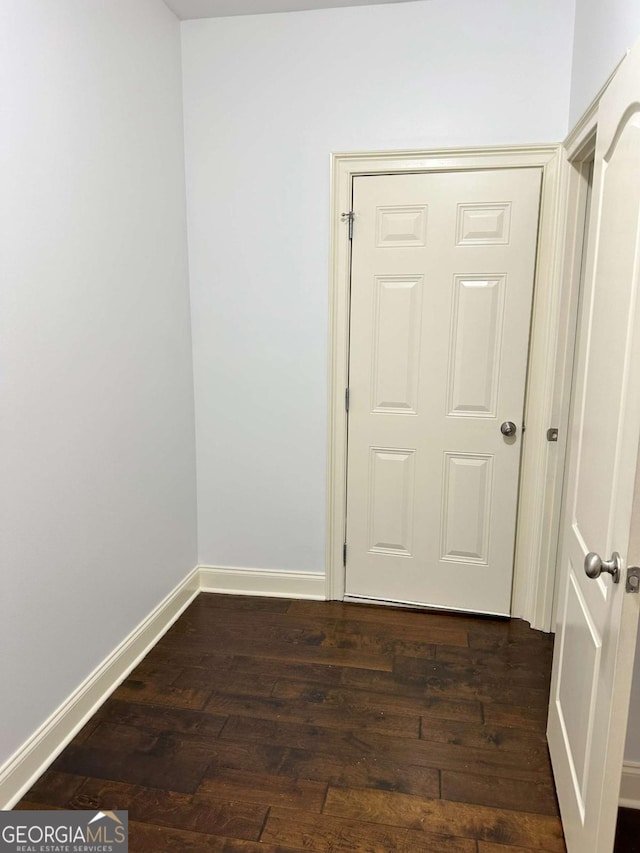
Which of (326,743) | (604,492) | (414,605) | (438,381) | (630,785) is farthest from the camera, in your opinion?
(414,605)

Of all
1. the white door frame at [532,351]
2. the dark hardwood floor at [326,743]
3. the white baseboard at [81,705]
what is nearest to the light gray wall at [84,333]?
the white baseboard at [81,705]

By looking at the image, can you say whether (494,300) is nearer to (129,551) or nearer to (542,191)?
(542,191)

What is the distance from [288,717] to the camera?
2.18m

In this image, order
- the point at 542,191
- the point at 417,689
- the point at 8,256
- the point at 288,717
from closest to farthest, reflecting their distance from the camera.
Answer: the point at 8,256
the point at 288,717
the point at 417,689
the point at 542,191

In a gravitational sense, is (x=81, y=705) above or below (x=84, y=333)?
below

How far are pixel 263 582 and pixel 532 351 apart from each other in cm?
179

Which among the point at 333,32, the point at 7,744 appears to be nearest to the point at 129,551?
the point at 7,744

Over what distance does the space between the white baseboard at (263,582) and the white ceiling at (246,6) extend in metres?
2.66

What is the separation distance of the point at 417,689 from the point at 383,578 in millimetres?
734

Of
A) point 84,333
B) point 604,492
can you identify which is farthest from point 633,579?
point 84,333

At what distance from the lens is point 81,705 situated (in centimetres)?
213

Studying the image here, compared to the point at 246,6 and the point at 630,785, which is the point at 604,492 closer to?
the point at 630,785

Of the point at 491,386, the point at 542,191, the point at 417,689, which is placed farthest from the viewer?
the point at 491,386

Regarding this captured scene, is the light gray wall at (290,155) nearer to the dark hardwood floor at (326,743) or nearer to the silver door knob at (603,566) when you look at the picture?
the dark hardwood floor at (326,743)
